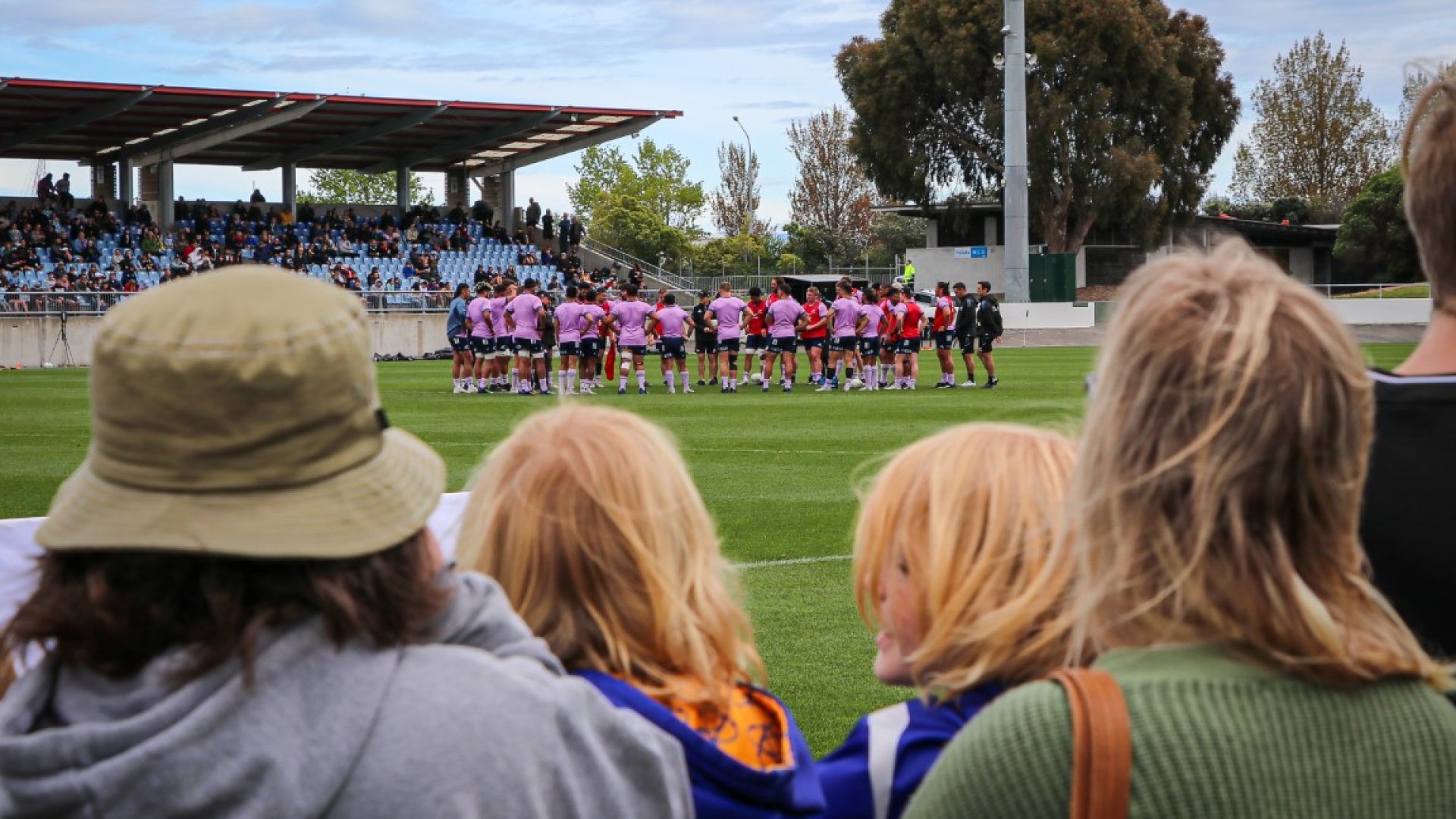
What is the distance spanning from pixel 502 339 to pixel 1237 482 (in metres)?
26.6

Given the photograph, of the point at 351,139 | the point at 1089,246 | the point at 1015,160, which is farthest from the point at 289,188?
the point at 1089,246

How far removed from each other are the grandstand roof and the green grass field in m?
13.7

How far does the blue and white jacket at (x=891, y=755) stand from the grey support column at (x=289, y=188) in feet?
Result: 173

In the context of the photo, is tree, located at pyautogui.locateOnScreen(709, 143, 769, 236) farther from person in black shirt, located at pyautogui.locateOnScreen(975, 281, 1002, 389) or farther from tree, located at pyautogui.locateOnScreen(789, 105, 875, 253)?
person in black shirt, located at pyautogui.locateOnScreen(975, 281, 1002, 389)

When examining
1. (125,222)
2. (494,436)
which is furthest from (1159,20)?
(494,436)

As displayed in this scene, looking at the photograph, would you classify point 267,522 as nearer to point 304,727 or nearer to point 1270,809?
point 304,727

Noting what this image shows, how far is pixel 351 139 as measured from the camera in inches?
2078

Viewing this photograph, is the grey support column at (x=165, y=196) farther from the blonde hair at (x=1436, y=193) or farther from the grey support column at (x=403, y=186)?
the blonde hair at (x=1436, y=193)

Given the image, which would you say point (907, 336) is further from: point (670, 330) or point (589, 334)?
point (589, 334)

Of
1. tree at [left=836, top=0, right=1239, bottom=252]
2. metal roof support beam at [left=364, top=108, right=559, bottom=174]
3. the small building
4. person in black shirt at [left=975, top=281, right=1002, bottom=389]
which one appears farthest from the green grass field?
the small building

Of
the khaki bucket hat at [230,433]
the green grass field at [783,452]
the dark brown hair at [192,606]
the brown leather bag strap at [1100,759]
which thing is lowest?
the green grass field at [783,452]

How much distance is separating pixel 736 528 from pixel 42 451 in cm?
902

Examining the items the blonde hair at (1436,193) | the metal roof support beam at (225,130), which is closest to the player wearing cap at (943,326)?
the metal roof support beam at (225,130)

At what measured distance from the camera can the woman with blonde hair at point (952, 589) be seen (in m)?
2.19
